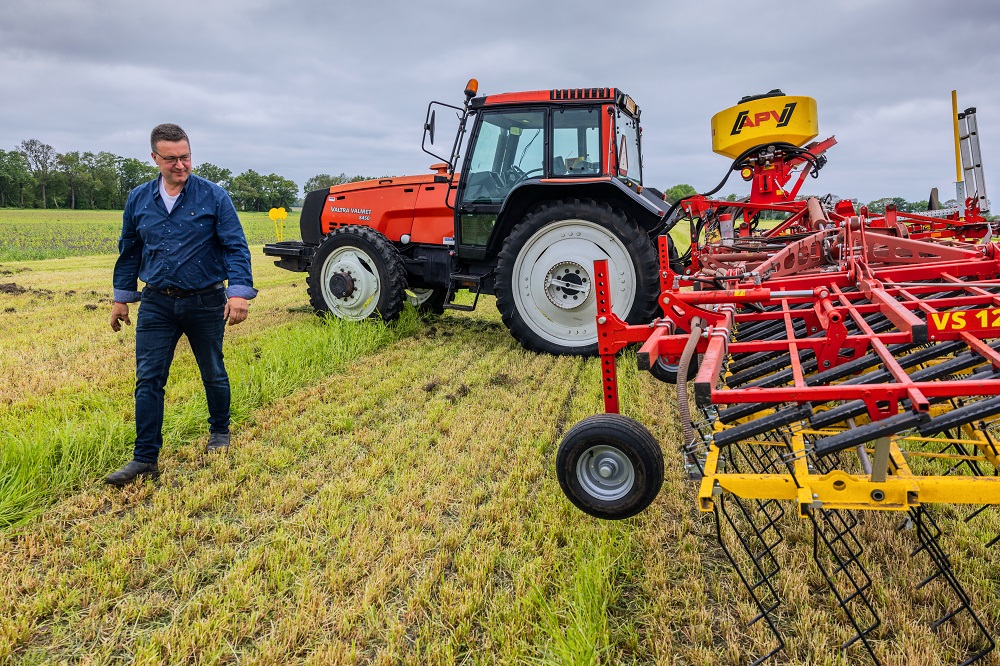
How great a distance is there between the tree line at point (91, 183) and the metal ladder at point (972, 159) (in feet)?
175

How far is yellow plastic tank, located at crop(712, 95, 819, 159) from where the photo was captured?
7180mm

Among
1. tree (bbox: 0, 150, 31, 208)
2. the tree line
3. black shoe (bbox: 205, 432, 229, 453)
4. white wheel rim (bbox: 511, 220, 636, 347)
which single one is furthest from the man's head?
tree (bbox: 0, 150, 31, 208)

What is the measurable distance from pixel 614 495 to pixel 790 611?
64 cm

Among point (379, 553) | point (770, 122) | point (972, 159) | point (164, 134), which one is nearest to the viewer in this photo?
point (379, 553)

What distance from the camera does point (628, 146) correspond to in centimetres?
573

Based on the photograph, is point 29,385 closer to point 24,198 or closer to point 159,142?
point 159,142

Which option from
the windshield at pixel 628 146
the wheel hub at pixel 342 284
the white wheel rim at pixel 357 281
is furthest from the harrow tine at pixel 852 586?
the wheel hub at pixel 342 284

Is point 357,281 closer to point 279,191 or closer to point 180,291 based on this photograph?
point 180,291

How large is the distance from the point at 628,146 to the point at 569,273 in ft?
5.30

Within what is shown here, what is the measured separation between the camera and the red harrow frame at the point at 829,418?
159 centimetres

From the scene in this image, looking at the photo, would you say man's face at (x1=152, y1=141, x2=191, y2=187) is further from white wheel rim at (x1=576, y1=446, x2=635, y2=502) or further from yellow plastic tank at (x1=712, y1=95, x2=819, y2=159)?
yellow plastic tank at (x1=712, y1=95, x2=819, y2=159)

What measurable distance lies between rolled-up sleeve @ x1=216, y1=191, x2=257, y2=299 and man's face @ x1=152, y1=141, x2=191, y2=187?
220 mm

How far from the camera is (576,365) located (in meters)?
4.78

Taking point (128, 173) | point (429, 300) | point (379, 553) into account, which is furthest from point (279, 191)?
point (379, 553)
